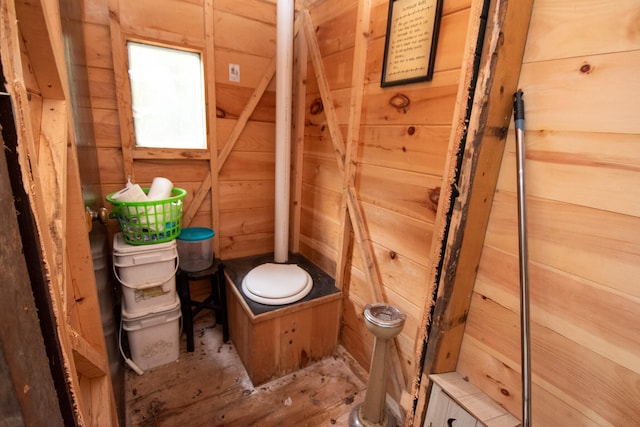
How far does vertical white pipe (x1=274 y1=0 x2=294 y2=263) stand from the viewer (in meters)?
1.69

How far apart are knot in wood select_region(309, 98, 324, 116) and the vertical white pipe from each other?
0.55ft

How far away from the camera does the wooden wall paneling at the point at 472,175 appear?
2.57 ft

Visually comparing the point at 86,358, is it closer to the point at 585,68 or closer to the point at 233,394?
the point at 233,394

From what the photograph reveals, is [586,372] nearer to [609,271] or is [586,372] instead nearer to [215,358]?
[609,271]

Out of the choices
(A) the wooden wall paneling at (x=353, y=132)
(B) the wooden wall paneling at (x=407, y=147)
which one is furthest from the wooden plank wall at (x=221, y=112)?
(B) the wooden wall paneling at (x=407, y=147)

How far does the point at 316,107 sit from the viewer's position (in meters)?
1.88

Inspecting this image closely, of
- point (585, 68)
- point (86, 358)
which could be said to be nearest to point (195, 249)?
point (86, 358)

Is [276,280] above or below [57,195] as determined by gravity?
below

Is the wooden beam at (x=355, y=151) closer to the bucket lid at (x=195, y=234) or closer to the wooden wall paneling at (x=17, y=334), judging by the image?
the bucket lid at (x=195, y=234)

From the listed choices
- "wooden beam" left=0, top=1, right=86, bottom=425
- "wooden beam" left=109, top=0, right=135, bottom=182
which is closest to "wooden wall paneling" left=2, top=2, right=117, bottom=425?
"wooden beam" left=0, top=1, right=86, bottom=425

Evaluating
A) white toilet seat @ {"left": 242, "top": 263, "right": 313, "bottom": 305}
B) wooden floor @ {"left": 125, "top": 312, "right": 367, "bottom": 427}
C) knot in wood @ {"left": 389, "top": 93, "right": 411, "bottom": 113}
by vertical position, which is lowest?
wooden floor @ {"left": 125, "top": 312, "right": 367, "bottom": 427}

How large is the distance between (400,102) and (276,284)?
44.4 inches

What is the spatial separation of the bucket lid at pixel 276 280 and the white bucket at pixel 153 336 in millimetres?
468

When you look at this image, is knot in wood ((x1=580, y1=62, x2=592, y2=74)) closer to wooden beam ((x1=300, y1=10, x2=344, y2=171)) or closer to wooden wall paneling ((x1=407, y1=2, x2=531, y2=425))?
wooden wall paneling ((x1=407, y1=2, x2=531, y2=425))
